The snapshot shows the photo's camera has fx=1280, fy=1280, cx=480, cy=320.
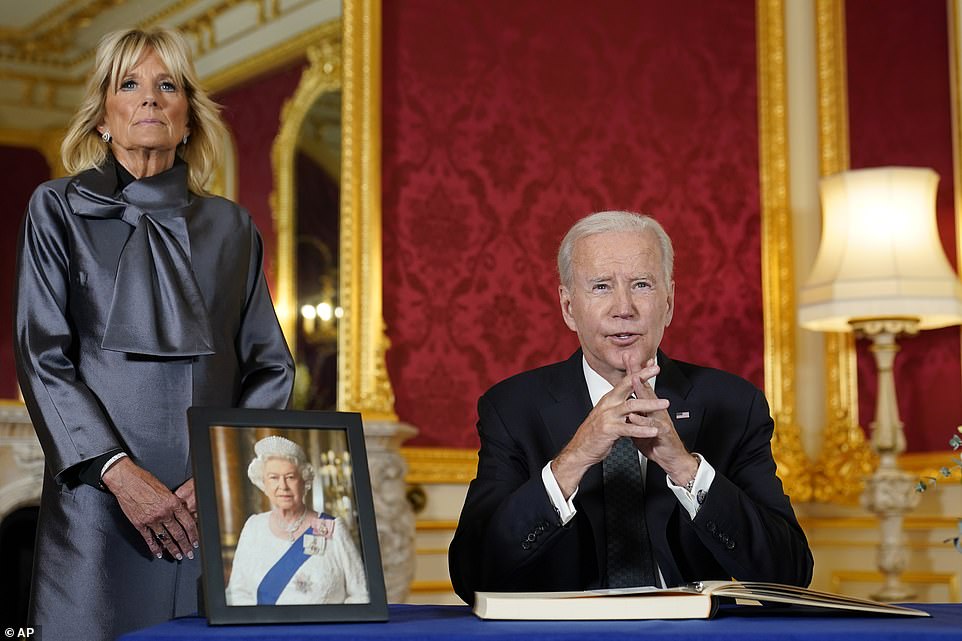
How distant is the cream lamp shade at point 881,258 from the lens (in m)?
4.03

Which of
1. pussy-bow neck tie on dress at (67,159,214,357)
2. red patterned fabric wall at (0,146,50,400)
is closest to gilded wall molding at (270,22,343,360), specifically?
red patterned fabric wall at (0,146,50,400)

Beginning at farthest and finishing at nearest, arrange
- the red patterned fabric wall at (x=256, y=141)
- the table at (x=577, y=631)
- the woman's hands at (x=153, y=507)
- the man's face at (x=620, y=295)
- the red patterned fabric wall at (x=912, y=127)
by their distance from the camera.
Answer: the red patterned fabric wall at (x=912, y=127) < the red patterned fabric wall at (x=256, y=141) < the man's face at (x=620, y=295) < the woman's hands at (x=153, y=507) < the table at (x=577, y=631)

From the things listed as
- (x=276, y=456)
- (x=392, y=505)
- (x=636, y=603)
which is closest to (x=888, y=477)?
(x=392, y=505)

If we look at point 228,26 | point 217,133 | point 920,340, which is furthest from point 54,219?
point 920,340

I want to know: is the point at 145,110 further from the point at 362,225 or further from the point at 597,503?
the point at 362,225

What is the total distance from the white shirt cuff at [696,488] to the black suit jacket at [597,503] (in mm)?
10

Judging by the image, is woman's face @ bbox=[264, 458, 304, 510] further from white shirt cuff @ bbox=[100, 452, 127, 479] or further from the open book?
white shirt cuff @ bbox=[100, 452, 127, 479]

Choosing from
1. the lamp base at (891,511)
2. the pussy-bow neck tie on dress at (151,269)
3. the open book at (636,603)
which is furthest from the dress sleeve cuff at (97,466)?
the lamp base at (891,511)

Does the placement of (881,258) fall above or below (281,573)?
above

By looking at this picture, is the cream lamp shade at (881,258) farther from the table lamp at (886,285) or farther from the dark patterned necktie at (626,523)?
the dark patterned necktie at (626,523)

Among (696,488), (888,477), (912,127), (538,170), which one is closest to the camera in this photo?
(696,488)

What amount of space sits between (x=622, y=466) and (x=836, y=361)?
122 inches

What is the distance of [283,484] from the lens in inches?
52.5

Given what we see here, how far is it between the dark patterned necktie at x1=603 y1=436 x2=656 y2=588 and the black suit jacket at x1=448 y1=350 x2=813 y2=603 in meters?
0.01
